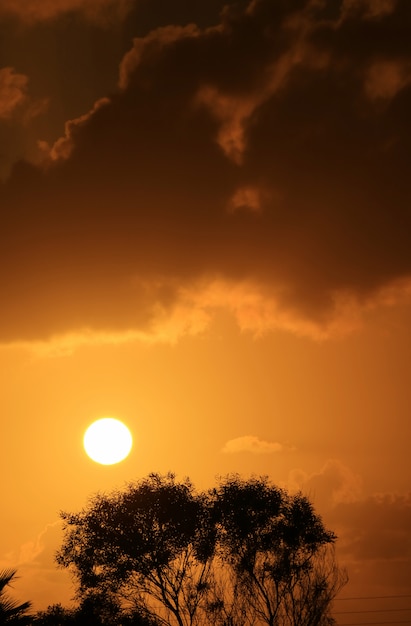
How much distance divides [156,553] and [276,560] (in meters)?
10.1

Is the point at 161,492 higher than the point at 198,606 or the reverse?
higher

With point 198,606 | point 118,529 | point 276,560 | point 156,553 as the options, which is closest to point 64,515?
point 118,529

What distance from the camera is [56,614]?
236ft

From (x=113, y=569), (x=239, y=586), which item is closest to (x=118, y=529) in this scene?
(x=113, y=569)

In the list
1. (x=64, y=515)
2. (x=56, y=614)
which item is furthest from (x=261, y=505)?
(x=56, y=614)

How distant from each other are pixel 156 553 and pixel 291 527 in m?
11.5

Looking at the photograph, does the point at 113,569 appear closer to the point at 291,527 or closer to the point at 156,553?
the point at 156,553

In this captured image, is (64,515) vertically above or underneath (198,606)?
above

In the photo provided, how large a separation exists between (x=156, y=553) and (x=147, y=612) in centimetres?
495

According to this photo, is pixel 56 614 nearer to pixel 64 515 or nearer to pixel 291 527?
pixel 64 515

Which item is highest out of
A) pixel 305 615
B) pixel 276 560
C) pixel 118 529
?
pixel 118 529

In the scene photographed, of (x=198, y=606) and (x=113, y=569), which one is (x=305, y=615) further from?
(x=113, y=569)

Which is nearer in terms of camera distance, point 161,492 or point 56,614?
point 161,492

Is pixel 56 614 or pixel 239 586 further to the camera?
pixel 56 614
